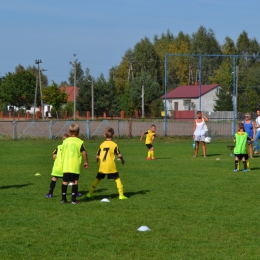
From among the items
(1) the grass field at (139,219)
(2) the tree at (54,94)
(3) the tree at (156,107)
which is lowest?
(1) the grass field at (139,219)

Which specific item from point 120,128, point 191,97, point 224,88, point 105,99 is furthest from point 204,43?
point 120,128

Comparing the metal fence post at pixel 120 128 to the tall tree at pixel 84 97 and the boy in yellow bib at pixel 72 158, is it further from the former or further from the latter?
the tall tree at pixel 84 97

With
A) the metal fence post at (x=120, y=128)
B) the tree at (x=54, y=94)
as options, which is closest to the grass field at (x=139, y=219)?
the metal fence post at (x=120, y=128)

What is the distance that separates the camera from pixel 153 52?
104 meters

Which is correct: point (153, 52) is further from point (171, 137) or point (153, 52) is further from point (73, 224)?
point (73, 224)

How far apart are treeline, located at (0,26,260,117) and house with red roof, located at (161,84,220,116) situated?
1.19 meters

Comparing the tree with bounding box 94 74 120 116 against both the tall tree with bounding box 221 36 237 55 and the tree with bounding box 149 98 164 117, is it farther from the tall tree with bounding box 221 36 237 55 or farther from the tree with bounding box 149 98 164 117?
the tall tree with bounding box 221 36 237 55

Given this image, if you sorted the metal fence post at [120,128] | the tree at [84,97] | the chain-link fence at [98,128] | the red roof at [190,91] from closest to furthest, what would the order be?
the chain-link fence at [98,128], the metal fence post at [120,128], the red roof at [190,91], the tree at [84,97]

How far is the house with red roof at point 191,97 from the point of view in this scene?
71344mm

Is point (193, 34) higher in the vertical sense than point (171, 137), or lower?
higher

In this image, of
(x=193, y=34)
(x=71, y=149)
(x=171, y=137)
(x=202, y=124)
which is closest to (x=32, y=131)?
(x=171, y=137)

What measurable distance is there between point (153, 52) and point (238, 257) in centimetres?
9701

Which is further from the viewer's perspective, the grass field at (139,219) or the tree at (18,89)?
the tree at (18,89)

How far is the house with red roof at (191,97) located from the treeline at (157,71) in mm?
1190
